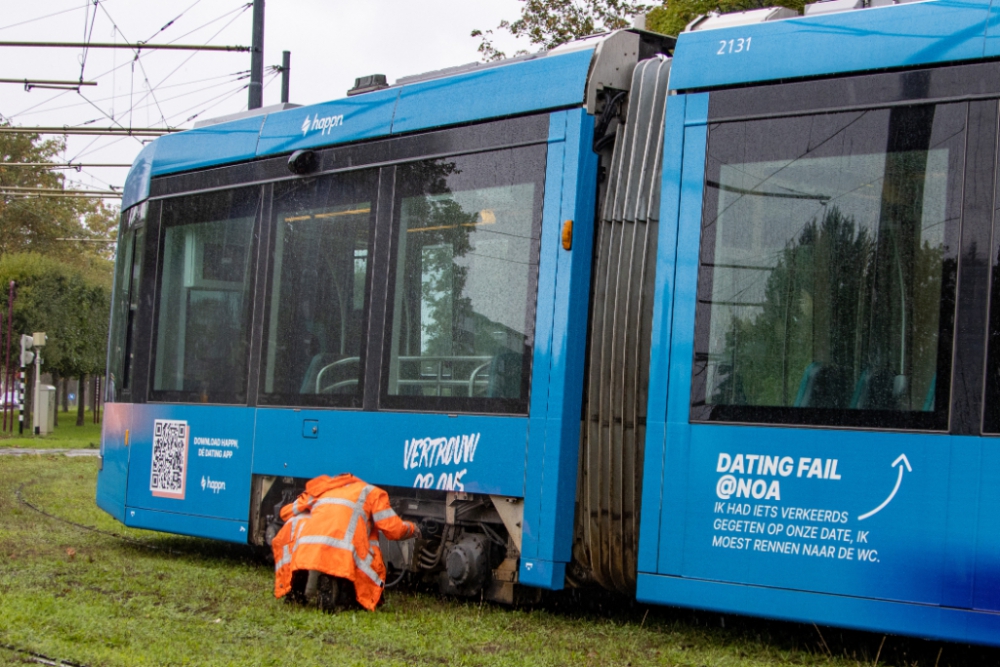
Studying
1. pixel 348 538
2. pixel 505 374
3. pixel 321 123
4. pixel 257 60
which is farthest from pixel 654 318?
pixel 257 60

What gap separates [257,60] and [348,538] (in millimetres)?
11976

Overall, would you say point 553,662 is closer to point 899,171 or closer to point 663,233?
point 663,233

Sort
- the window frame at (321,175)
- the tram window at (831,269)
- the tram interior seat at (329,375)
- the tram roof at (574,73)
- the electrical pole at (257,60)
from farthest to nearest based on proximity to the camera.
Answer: the electrical pole at (257,60)
the tram interior seat at (329,375)
the window frame at (321,175)
the tram roof at (574,73)
the tram window at (831,269)

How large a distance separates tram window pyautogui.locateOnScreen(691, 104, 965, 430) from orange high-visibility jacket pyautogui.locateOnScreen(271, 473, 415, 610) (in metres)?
2.29

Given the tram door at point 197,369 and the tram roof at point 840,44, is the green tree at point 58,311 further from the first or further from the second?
the tram roof at point 840,44

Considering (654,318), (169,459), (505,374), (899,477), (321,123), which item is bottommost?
(169,459)

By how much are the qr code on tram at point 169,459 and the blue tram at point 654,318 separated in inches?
8.0

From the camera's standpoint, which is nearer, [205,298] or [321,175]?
[321,175]

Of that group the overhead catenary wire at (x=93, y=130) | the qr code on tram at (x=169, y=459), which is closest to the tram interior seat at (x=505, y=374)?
the qr code on tram at (x=169, y=459)

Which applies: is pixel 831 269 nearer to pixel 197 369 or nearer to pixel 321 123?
pixel 321 123

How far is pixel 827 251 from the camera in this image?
21.4 ft

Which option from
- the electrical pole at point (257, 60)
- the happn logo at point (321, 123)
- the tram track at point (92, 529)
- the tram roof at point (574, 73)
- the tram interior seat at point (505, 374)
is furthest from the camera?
the electrical pole at point (257, 60)

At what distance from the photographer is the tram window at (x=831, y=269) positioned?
6.13 meters

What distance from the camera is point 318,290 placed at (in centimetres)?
927
